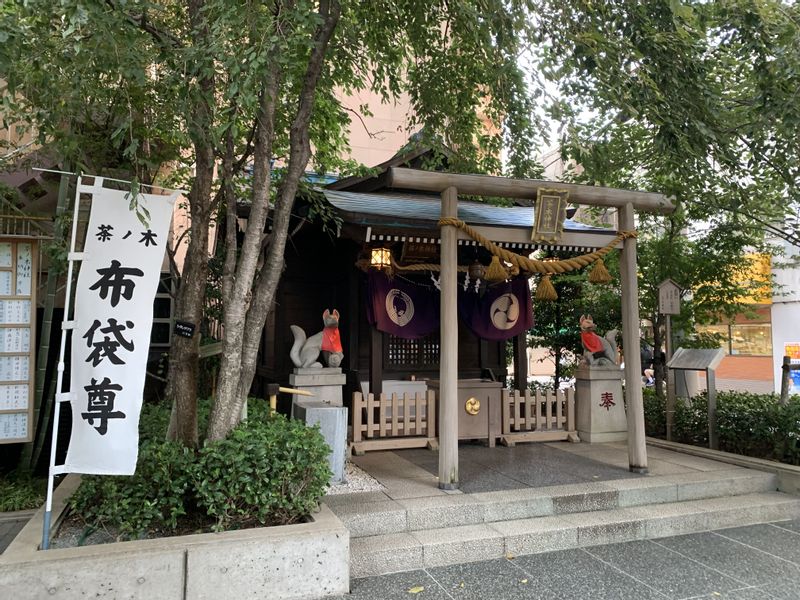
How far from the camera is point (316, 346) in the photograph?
7727 mm

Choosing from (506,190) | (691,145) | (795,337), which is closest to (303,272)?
(506,190)

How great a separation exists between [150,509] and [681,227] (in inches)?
397

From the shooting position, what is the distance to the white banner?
400 centimetres

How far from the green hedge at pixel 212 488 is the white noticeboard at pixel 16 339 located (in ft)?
5.11

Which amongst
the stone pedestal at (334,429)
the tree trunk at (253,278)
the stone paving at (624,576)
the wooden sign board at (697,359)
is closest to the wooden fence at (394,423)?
the stone pedestal at (334,429)

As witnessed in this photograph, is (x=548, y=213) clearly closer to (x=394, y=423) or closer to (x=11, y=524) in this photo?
(x=394, y=423)

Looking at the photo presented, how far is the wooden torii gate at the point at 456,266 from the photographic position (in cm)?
596

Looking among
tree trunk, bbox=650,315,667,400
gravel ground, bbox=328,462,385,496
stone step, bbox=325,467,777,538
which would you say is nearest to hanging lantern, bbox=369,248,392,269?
gravel ground, bbox=328,462,385,496

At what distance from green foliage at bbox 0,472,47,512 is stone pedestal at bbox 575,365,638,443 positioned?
7.92 metres

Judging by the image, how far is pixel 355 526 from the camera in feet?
16.3

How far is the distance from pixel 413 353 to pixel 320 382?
2.56 metres

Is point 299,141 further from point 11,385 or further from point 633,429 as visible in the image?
point 633,429

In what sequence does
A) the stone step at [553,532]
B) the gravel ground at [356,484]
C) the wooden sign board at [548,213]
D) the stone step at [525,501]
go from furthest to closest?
1. the wooden sign board at [548,213]
2. the gravel ground at [356,484]
3. the stone step at [525,501]
4. the stone step at [553,532]

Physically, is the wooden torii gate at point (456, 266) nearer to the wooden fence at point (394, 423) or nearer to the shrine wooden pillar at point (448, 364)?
the shrine wooden pillar at point (448, 364)
